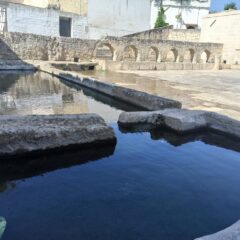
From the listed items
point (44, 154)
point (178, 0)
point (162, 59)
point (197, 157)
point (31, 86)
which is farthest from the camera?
point (178, 0)

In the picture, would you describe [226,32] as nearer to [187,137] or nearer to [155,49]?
[155,49]

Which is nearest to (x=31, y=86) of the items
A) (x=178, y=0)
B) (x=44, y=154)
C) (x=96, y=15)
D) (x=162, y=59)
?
(x=44, y=154)

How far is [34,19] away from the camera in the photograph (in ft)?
98.5

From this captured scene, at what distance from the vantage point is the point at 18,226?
2992 millimetres

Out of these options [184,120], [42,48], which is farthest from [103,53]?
[184,120]

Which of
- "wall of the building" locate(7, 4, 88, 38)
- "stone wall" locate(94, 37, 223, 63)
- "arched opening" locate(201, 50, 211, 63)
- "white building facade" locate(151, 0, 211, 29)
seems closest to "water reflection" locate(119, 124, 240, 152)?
"stone wall" locate(94, 37, 223, 63)

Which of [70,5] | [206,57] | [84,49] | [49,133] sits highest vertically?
[70,5]

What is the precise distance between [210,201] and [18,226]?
2040 millimetres

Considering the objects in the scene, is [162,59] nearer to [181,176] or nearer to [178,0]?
[178,0]

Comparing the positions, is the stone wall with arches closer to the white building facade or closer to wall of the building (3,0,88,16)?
wall of the building (3,0,88,16)

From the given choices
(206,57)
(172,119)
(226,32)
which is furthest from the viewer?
(226,32)

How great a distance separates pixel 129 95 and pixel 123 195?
18.1ft

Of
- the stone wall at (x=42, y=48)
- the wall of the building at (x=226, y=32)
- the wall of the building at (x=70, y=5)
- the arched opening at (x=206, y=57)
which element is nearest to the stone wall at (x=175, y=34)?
the wall of the building at (x=226, y=32)

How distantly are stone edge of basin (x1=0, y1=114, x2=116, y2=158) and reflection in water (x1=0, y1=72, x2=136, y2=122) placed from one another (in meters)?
1.88
